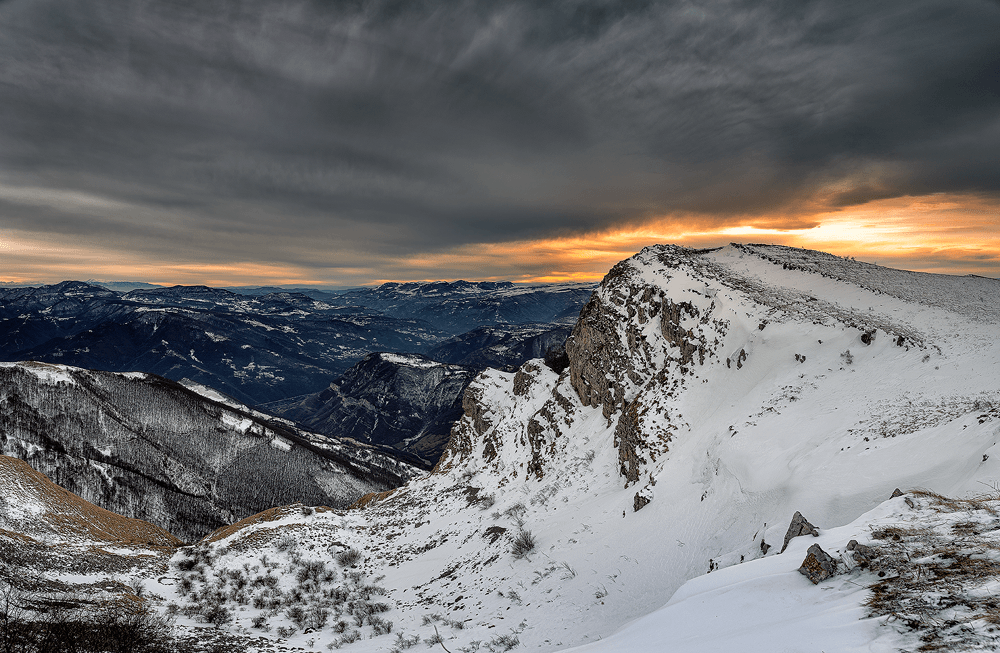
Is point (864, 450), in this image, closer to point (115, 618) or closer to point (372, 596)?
point (372, 596)

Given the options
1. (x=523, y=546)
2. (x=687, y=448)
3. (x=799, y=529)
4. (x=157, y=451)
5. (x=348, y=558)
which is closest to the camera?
(x=799, y=529)

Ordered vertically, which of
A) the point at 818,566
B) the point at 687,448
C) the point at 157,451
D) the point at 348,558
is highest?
the point at 818,566

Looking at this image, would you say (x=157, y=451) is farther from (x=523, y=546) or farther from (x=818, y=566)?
Answer: (x=818, y=566)

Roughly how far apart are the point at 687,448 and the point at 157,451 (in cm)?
12000

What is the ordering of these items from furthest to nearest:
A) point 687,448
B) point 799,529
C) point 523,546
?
point 687,448, point 523,546, point 799,529

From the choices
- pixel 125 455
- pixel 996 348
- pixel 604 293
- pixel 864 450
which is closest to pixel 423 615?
pixel 864 450

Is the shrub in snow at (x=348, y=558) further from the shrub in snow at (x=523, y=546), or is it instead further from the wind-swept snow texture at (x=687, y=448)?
the shrub in snow at (x=523, y=546)

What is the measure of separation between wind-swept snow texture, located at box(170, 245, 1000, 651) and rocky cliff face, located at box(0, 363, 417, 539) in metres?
72.6

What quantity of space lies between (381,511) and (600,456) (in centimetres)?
2564

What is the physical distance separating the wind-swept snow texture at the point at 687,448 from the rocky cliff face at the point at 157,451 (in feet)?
238

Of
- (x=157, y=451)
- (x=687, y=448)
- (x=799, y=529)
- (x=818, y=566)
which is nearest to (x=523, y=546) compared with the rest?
(x=687, y=448)

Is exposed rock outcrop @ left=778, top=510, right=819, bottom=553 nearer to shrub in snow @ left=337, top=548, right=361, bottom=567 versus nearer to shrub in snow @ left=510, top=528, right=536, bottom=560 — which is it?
shrub in snow @ left=510, top=528, right=536, bottom=560

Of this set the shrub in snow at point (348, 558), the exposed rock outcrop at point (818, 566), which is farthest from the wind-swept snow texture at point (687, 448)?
the shrub in snow at point (348, 558)

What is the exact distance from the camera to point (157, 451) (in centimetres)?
9381
